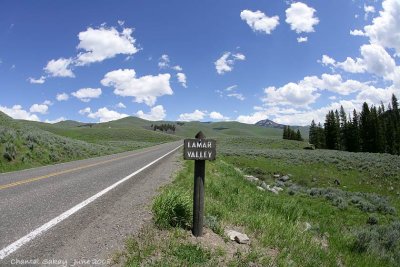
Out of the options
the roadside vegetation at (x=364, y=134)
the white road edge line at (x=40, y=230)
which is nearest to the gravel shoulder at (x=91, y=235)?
the white road edge line at (x=40, y=230)

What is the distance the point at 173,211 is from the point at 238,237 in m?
1.30

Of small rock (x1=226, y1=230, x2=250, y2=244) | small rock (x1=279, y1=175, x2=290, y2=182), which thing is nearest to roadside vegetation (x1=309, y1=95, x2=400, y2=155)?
small rock (x1=279, y1=175, x2=290, y2=182)

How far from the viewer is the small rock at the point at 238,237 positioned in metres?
6.24

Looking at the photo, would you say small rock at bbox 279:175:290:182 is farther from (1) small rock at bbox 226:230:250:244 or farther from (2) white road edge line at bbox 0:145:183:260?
(1) small rock at bbox 226:230:250:244

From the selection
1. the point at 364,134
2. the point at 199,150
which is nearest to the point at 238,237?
the point at 199,150

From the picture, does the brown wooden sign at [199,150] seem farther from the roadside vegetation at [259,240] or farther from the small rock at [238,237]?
the small rock at [238,237]

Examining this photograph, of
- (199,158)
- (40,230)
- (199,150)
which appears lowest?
(40,230)

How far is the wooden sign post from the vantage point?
19.4ft

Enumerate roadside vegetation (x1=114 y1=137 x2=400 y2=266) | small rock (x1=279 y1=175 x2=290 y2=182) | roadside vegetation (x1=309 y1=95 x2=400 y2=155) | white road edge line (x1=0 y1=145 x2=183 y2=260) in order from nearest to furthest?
white road edge line (x1=0 y1=145 x2=183 y2=260) < roadside vegetation (x1=114 y1=137 x2=400 y2=266) < small rock (x1=279 y1=175 x2=290 y2=182) < roadside vegetation (x1=309 y1=95 x2=400 y2=155)

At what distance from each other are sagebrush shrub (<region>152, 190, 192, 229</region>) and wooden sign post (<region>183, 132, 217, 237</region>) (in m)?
0.46

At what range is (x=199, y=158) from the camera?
5.88 m

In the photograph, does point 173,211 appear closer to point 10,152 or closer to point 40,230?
point 40,230

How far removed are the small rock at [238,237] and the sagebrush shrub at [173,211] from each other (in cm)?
81

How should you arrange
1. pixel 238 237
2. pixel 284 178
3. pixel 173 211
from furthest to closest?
pixel 284 178 < pixel 173 211 < pixel 238 237
